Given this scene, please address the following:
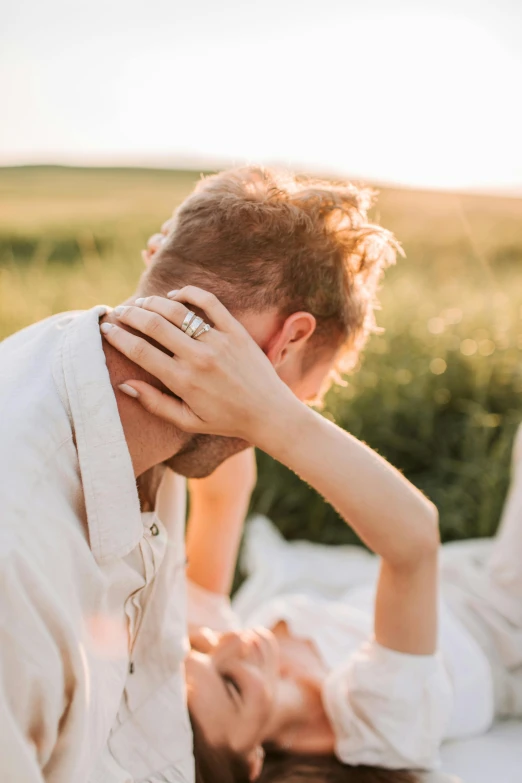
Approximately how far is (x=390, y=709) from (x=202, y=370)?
135 cm

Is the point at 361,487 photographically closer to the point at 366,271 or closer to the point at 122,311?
the point at 366,271

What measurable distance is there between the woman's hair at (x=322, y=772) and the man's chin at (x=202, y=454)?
1141 millimetres

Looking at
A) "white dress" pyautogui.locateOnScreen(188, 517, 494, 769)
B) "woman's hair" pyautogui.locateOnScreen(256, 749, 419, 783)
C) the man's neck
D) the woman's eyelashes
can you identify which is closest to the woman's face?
the woman's eyelashes

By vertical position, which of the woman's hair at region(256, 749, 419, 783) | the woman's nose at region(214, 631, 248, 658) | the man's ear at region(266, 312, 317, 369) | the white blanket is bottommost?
the white blanket

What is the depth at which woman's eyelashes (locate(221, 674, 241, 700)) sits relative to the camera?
7.64ft

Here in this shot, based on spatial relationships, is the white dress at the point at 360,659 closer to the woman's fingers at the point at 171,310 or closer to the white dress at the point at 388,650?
the white dress at the point at 388,650

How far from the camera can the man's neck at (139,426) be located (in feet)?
5.30

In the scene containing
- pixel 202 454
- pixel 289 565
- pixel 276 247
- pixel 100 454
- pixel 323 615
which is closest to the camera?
pixel 100 454

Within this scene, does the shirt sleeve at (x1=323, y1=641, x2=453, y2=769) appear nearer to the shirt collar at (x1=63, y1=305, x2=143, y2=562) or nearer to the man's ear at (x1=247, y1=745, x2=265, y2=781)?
the man's ear at (x1=247, y1=745, x2=265, y2=781)

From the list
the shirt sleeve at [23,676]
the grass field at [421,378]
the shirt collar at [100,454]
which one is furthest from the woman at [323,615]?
the grass field at [421,378]

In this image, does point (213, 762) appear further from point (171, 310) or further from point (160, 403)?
point (171, 310)

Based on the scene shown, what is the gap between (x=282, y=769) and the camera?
239 cm

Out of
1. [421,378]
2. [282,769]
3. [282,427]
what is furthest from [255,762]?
[421,378]

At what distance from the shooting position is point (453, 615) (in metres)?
2.98
